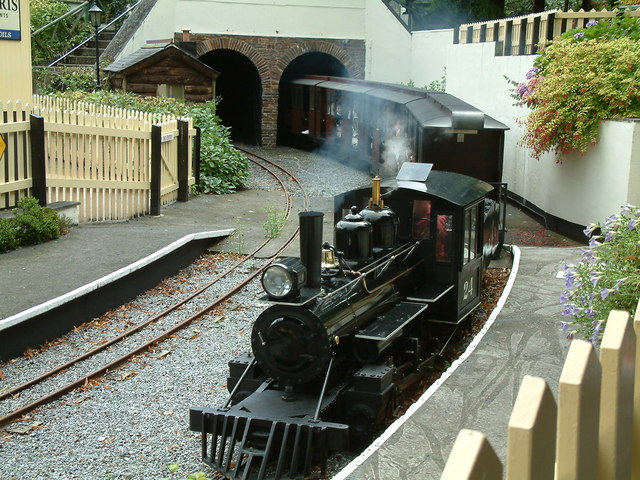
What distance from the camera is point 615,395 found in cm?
171

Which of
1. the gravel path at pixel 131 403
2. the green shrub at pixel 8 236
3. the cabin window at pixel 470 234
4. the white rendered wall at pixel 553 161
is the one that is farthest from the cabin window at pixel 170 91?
the cabin window at pixel 470 234

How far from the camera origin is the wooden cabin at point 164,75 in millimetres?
23719

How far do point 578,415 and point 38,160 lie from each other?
12.8m

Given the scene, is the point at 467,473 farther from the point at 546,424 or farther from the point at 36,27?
the point at 36,27

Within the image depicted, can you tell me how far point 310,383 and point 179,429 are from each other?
4.10 ft

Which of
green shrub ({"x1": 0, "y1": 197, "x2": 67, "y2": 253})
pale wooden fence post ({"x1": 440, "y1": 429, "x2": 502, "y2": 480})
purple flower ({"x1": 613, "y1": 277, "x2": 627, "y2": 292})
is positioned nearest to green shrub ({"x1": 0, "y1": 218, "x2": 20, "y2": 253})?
green shrub ({"x1": 0, "y1": 197, "x2": 67, "y2": 253})

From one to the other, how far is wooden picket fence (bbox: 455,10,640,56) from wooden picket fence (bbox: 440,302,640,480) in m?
16.5

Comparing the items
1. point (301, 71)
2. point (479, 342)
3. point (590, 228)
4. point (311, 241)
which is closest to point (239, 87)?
point (301, 71)

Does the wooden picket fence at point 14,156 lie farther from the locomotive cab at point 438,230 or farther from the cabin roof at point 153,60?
the cabin roof at point 153,60

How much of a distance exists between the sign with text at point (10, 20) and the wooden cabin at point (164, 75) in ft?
27.4

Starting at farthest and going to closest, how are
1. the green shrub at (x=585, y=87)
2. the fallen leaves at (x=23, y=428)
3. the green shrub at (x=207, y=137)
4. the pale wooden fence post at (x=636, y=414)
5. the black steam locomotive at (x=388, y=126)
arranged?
the green shrub at (x=207, y=137)
the black steam locomotive at (x=388, y=126)
the green shrub at (x=585, y=87)
the fallen leaves at (x=23, y=428)
the pale wooden fence post at (x=636, y=414)

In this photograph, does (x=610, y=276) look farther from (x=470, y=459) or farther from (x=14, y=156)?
(x=14, y=156)

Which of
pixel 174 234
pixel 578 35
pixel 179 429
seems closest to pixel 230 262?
pixel 174 234

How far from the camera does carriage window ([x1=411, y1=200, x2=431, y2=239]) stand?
30.0 feet
